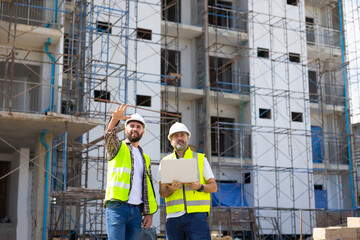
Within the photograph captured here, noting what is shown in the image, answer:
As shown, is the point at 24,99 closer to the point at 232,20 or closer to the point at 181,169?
the point at 181,169

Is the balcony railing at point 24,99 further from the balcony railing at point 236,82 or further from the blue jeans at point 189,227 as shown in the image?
the blue jeans at point 189,227

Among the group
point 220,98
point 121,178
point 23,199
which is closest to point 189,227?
point 121,178

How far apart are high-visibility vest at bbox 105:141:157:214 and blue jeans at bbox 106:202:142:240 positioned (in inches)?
3.8

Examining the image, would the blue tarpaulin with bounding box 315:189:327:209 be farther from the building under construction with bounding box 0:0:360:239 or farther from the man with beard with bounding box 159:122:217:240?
the man with beard with bounding box 159:122:217:240

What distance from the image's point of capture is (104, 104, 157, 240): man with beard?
5.06 meters

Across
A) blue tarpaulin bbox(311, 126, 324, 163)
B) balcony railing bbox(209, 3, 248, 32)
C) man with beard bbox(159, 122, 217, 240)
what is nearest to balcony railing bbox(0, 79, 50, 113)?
balcony railing bbox(209, 3, 248, 32)

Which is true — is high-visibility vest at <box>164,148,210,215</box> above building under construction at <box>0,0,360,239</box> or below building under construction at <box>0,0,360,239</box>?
below

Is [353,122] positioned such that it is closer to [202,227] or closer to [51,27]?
[51,27]

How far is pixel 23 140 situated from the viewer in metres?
16.7

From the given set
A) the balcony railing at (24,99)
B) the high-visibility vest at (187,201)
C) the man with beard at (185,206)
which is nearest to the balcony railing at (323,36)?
the balcony railing at (24,99)

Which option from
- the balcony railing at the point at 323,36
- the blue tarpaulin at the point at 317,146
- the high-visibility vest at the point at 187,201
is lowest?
the high-visibility vest at the point at 187,201

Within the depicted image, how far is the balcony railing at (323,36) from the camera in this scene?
87.8 ft

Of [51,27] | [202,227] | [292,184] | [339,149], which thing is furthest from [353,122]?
[202,227]

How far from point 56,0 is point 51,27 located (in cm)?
100
